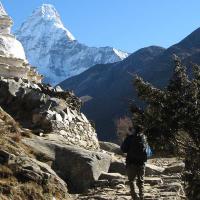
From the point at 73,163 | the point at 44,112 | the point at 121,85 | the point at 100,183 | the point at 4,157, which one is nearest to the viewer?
the point at 4,157

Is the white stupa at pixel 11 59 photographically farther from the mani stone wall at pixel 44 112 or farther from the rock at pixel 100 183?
the rock at pixel 100 183

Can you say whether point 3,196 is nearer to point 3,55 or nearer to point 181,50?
point 3,55

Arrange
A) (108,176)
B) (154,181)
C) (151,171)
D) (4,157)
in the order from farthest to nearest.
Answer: (151,171) < (154,181) < (108,176) < (4,157)

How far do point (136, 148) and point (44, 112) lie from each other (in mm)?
11035

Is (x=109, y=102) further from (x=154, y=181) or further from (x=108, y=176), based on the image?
(x=108, y=176)

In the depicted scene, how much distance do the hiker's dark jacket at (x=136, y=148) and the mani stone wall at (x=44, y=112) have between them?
339 inches

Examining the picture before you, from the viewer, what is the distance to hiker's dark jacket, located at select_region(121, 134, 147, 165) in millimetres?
15617

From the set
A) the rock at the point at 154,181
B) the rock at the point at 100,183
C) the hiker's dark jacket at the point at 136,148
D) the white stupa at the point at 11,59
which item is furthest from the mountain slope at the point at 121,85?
the hiker's dark jacket at the point at 136,148

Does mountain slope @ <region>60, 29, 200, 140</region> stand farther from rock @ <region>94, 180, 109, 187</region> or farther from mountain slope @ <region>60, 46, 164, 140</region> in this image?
rock @ <region>94, 180, 109, 187</region>

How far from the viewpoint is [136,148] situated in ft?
51.4

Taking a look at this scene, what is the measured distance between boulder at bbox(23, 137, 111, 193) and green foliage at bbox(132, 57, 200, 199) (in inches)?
250

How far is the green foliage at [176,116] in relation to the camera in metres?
11.6

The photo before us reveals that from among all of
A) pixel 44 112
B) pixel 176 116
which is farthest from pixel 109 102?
pixel 176 116

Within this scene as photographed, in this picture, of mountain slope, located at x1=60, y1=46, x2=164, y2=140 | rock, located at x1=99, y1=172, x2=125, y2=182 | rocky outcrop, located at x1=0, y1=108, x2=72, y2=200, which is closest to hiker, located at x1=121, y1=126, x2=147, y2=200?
rocky outcrop, located at x1=0, y1=108, x2=72, y2=200
